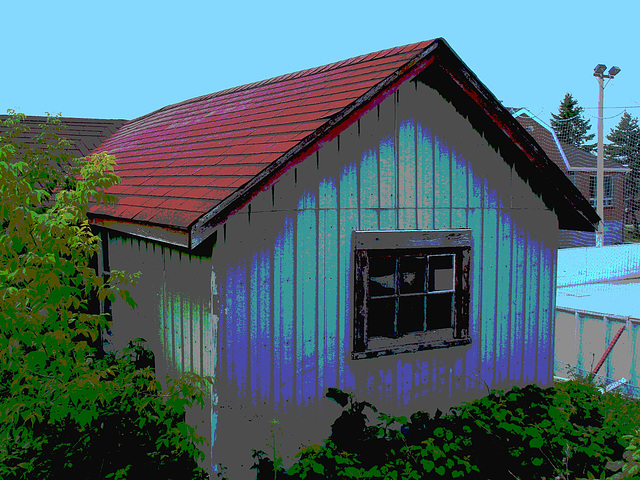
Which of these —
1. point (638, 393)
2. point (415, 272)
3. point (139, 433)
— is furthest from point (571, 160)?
point (139, 433)

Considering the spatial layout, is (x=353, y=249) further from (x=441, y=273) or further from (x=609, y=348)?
(x=609, y=348)

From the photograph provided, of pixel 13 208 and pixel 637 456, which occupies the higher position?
pixel 13 208

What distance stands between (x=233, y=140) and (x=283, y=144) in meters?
1.44

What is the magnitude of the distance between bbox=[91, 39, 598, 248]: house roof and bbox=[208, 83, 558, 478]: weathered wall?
0.22 metres

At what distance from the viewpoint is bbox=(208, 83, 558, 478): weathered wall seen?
4.88 meters

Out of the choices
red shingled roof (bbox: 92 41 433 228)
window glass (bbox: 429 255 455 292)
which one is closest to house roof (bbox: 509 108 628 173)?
red shingled roof (bbox: 92 41 433 228)

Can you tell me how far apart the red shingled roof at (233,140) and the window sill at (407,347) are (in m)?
2.07

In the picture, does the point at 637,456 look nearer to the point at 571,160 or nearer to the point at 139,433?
the point at 139,433

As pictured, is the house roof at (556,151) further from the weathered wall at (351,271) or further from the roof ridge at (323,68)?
the weathered wall at (351,271)

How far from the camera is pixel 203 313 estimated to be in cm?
493

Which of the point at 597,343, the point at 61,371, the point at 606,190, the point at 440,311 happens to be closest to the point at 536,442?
the point at 440,311

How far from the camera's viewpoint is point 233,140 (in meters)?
6.23

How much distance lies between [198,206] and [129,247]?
2.66 metres

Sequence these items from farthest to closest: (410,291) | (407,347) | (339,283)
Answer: (410,291) → (407,347) → (339,283)
